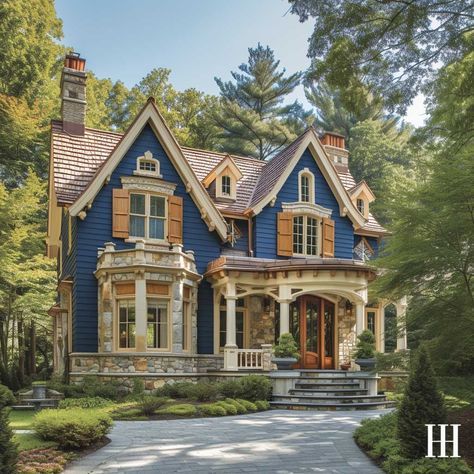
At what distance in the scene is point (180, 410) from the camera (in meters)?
13.0

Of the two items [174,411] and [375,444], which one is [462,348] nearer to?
[375,444]

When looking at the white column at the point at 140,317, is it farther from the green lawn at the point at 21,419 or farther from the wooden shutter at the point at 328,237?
the wooden shutter at the point at 328,237

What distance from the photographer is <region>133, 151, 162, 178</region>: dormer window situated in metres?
19.0

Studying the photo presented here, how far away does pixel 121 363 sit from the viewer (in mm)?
16797

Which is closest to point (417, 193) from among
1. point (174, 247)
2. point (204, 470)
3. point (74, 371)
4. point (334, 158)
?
point (204, 470)

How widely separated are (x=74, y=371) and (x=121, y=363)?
158 cm

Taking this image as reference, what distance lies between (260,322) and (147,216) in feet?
17.3

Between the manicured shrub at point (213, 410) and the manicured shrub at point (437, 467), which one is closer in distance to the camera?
the manicured shrub at point (437, 467)

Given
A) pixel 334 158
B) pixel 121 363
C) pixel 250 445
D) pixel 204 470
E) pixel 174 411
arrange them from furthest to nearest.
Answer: pixel 334 158 → pixel 121 363 → pixel 174 411 → pixel 250 445 → pixel 204 470

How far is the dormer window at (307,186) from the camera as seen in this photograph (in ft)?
71.3

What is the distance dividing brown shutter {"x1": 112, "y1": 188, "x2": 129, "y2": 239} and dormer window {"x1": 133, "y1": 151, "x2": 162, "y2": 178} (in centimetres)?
93

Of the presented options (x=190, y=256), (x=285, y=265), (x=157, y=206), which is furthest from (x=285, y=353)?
(x=157, y=206)

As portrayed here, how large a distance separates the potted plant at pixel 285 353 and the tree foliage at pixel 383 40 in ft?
27.8

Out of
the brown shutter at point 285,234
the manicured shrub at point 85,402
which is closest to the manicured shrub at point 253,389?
the manicured shrub at point 85,402
